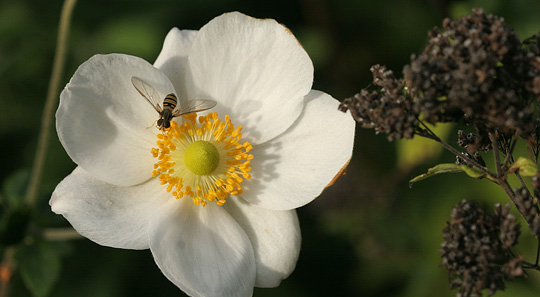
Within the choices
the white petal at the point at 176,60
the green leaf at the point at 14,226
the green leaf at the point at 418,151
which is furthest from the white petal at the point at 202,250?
the green leaf at the point at 418,151

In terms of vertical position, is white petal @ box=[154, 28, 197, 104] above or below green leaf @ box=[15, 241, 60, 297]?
above

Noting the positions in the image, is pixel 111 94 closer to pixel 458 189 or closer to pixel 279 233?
pixel 279 233

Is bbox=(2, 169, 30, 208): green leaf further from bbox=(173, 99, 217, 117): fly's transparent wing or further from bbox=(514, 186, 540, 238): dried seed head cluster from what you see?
bbox=(514, 186, 540, 238): dried seed head cluster

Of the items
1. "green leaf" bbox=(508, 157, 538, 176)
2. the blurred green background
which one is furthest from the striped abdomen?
the blurred green background

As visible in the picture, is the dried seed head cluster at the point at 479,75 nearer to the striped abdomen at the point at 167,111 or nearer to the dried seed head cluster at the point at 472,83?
the dried seed head cluster at the point at 472,83

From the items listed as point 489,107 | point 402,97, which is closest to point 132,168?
point 402,97

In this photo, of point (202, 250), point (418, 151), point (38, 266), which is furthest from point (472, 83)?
point (38, 266)
